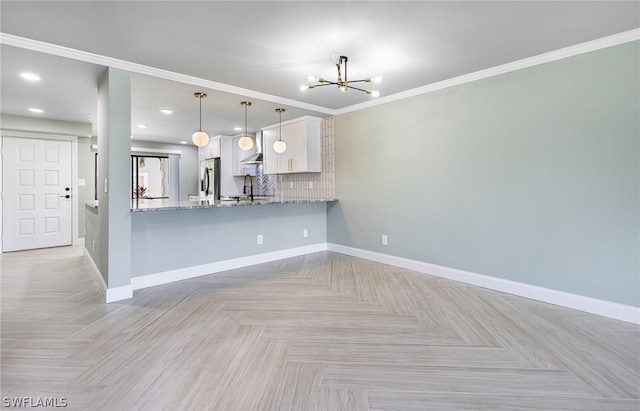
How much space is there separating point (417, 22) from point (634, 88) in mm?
1868

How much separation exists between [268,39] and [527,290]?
343 cm

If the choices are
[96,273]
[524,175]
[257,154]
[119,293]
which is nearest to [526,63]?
[524,175]

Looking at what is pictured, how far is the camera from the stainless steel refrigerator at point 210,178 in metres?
7.25

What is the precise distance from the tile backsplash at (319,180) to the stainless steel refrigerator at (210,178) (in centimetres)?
161

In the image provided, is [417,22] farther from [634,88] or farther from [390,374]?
[390,374]

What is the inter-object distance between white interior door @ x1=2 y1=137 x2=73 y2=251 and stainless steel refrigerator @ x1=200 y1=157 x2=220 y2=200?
2.60m

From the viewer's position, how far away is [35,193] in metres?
5.54

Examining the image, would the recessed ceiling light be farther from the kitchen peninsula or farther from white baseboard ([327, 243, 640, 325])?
white baseboard ([327, 243, 640, 325])

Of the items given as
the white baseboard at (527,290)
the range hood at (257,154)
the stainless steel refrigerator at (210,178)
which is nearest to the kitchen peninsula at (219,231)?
the range hood at (257,154)

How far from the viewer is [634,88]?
256 centimetres

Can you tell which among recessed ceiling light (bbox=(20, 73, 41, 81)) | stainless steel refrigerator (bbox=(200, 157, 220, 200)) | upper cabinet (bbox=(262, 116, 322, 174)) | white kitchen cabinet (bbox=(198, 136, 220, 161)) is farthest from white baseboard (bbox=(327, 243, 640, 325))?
recessed ceiling light (bbox=(20, 73, 41, 81))

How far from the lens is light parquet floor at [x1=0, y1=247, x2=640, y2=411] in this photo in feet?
5.62

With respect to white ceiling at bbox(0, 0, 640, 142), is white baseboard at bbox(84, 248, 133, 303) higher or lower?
lower

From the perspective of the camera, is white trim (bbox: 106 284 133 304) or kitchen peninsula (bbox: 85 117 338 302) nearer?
white trim (bbox: 106 284 133 304)
